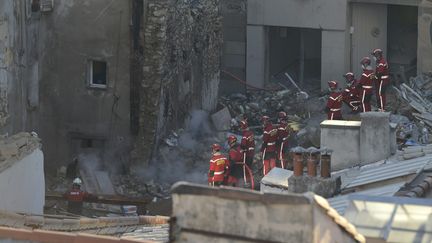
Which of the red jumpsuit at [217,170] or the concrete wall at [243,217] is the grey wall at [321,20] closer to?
the red jumpsuit at [217,170]

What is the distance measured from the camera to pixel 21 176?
17.1 metres

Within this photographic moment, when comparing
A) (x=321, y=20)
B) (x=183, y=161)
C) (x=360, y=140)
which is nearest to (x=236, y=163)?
(x=183, y=161)

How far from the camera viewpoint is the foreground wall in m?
16.5

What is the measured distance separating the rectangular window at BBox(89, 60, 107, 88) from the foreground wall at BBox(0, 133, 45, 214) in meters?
8.50

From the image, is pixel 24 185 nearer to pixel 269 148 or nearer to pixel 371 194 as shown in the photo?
pixel 371 194

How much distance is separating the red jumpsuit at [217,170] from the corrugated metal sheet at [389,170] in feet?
18.6

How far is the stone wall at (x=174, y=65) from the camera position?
26.4 m

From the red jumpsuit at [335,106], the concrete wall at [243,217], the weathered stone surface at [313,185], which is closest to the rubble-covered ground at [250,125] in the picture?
the red jumpsuit at [335,106]

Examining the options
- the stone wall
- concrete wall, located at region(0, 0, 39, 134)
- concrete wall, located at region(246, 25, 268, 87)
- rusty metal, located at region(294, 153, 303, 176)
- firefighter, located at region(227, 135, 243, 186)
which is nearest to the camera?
rusty metal, located at region(294, 153, 303, 176)

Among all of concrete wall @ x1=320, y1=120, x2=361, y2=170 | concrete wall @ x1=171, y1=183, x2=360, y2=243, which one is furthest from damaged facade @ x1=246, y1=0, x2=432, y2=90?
concrete wall @ x1=171, y1=183, x2=360, y2=243

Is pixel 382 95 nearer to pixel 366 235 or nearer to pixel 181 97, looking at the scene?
pixel 181 97

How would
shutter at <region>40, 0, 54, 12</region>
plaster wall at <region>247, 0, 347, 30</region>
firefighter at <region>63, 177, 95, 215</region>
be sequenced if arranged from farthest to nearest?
1. plaster wall at <region>247, 0, 347, 30</region>
2. shutter at <region>40, 0, 54, 12</region>
3. firefighter at <region>63, 177, 95, 215</region>

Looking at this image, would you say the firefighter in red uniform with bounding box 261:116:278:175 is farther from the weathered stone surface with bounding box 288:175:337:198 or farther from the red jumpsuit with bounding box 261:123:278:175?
the weathered stone surface with bounding box 288:175:337:198

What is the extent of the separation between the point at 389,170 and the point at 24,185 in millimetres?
5241
